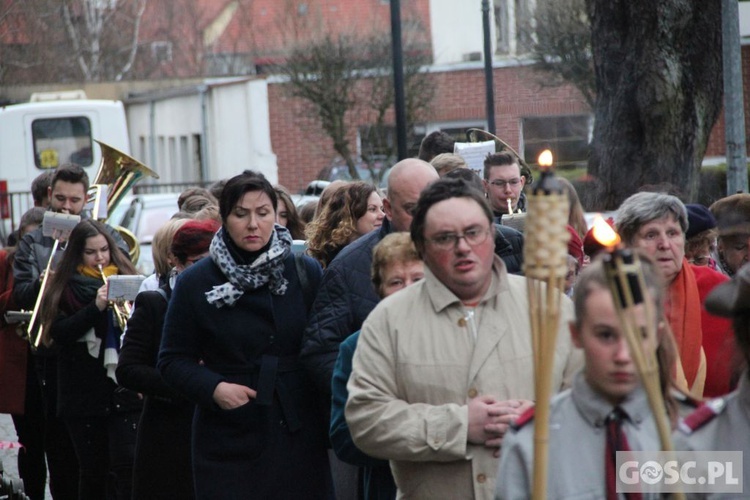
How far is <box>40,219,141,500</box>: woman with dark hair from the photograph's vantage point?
7.14 m

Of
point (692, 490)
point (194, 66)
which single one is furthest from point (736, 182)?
point (194, 66)

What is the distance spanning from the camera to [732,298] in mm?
3010

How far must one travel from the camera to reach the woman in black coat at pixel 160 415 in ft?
20.3

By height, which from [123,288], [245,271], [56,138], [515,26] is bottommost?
[123,288]

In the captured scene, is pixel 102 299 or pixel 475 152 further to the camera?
pixel 475 152

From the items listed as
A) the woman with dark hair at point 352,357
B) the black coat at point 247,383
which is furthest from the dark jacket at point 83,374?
the woman with dark hair at point 352,357

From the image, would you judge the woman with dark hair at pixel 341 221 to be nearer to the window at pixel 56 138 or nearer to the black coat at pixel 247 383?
the black coat at pixel 247 383

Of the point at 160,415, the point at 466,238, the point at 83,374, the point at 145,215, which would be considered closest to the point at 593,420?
the point at 466,238

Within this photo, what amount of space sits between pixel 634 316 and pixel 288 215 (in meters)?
5.68

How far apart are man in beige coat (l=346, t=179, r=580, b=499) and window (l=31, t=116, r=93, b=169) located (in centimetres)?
2364

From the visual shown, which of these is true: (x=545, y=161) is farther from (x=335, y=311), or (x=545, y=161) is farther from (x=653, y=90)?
(x=653, y=90)

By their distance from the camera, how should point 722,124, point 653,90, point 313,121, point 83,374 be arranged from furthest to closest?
1. point 313,121
2. point 722,124
3. point 653,90
4. point 83,374

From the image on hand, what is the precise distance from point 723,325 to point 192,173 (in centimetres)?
3289

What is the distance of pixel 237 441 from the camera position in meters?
5.36
